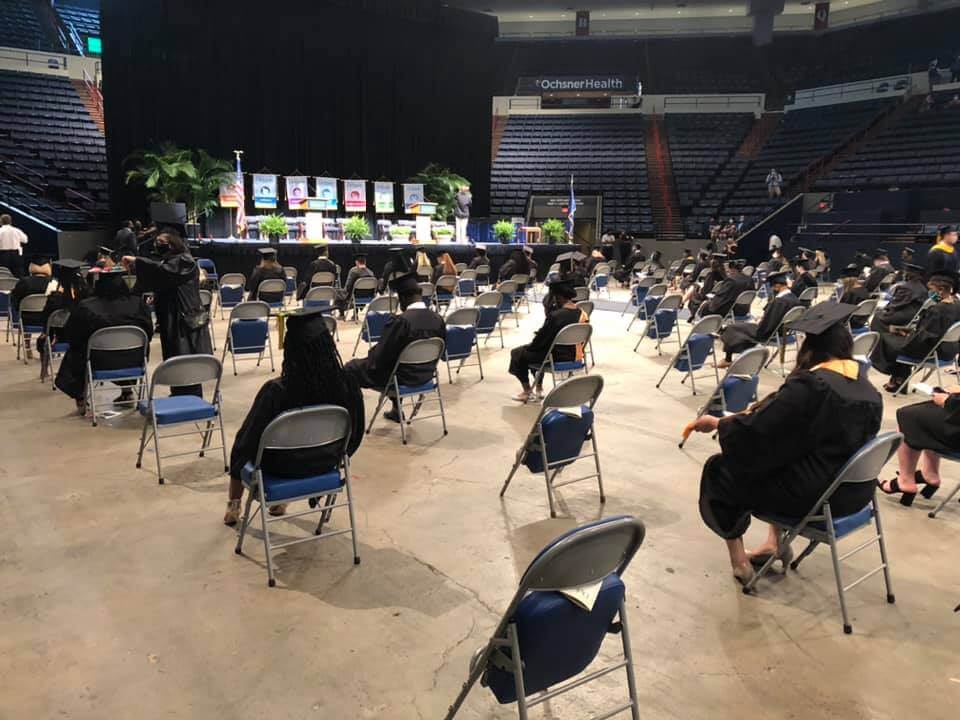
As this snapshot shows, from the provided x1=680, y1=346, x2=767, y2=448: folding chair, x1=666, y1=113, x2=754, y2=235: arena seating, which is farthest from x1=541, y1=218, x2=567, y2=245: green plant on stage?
x1=680, y1=346, x2=767, y2=448: folding chair

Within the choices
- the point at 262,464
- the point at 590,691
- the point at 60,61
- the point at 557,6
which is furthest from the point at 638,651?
the point at 557,6

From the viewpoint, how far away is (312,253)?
1477cm

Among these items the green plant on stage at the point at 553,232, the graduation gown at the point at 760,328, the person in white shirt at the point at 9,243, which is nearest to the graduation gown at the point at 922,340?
the graduation gown at the point at 760,328

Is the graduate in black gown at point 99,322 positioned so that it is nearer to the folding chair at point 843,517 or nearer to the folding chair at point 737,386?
the folding chair at point 737,386

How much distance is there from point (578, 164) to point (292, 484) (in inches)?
974

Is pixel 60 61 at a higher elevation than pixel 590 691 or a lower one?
higher

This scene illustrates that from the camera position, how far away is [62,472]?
4602 millimetres

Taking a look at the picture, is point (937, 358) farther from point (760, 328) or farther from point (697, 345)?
point (697, 345)

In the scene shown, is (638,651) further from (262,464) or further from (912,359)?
(912,359)

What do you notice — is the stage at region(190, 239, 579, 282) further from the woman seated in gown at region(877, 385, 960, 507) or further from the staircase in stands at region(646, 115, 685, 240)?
the woman seated in gown at region(877, 385, 960, 507)

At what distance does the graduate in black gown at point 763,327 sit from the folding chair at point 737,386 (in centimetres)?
262

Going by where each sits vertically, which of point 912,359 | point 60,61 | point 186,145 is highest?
point 60,61

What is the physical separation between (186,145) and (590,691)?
57.6 ft

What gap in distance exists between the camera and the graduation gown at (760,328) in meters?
7.41
